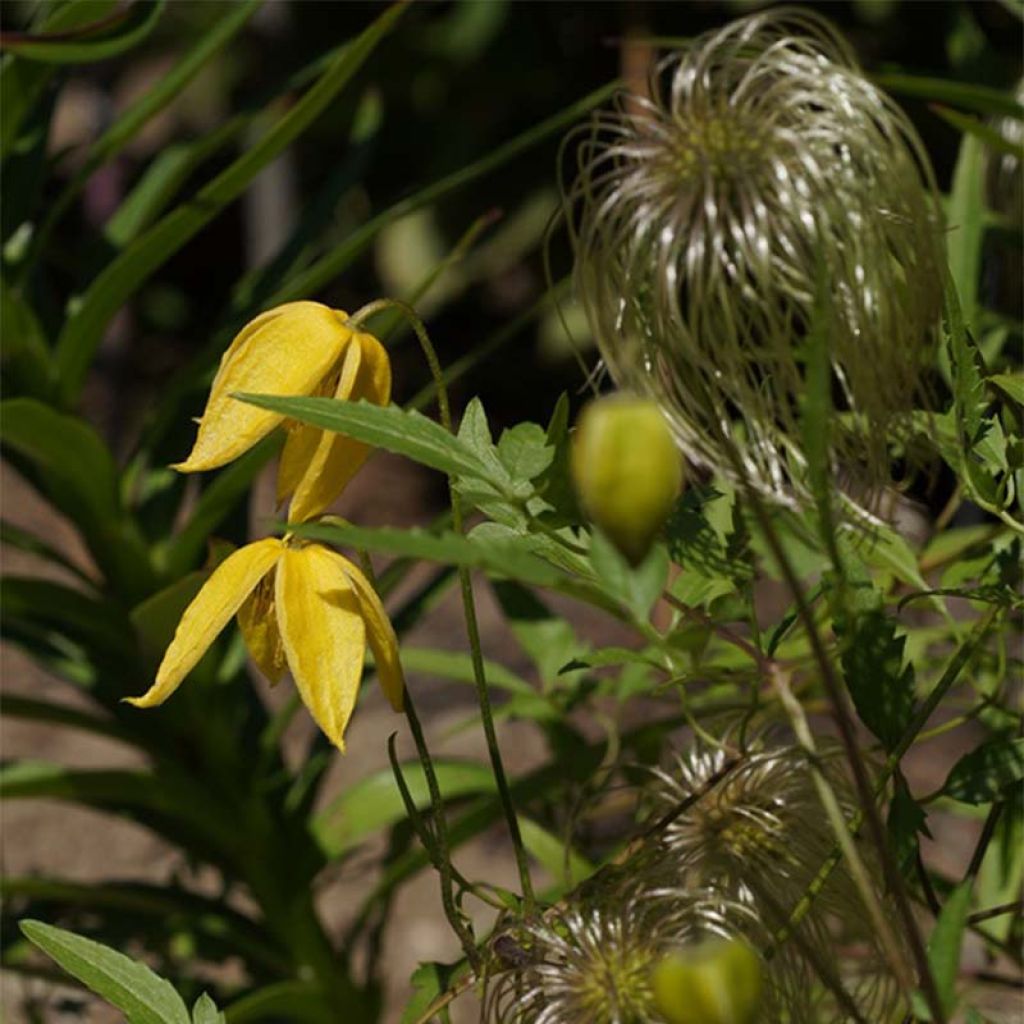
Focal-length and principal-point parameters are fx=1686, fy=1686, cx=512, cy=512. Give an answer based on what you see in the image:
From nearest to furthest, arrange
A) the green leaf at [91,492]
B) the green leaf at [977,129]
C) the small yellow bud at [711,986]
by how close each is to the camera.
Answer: the small yellow bud at [711,986]
the green leaf at [977,129]
the green leaf at [91,492]

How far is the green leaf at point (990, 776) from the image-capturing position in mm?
625

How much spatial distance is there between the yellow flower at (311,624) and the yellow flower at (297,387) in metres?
0.02

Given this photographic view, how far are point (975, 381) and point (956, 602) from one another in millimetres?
1421

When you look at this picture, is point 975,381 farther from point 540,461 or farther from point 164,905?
point 164,905

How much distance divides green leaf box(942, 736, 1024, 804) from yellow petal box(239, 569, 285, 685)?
0.82ft

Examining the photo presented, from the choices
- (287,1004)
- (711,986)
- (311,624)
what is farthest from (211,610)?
(287,1004)

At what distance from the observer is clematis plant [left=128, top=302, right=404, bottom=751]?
54cm

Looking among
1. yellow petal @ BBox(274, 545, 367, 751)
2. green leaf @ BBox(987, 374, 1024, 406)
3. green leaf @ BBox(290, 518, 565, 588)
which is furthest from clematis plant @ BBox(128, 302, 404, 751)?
green leaf @ BBox(987, 374, 1024, 406)

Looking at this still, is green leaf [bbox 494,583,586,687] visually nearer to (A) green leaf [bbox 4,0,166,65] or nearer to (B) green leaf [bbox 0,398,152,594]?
(B) green leaf [bbox 0,398,152,594]

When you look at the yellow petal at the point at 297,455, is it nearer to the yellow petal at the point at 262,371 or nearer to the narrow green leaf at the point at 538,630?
the yellow petal at the point at 262,371

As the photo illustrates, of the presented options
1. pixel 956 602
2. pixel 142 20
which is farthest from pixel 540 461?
pixel 956 602

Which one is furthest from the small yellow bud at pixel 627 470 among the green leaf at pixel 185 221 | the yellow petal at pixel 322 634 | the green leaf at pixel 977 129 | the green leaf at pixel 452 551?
the green leaf at pixel 185 221

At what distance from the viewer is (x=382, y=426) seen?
0.51m

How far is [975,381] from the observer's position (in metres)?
0.58
